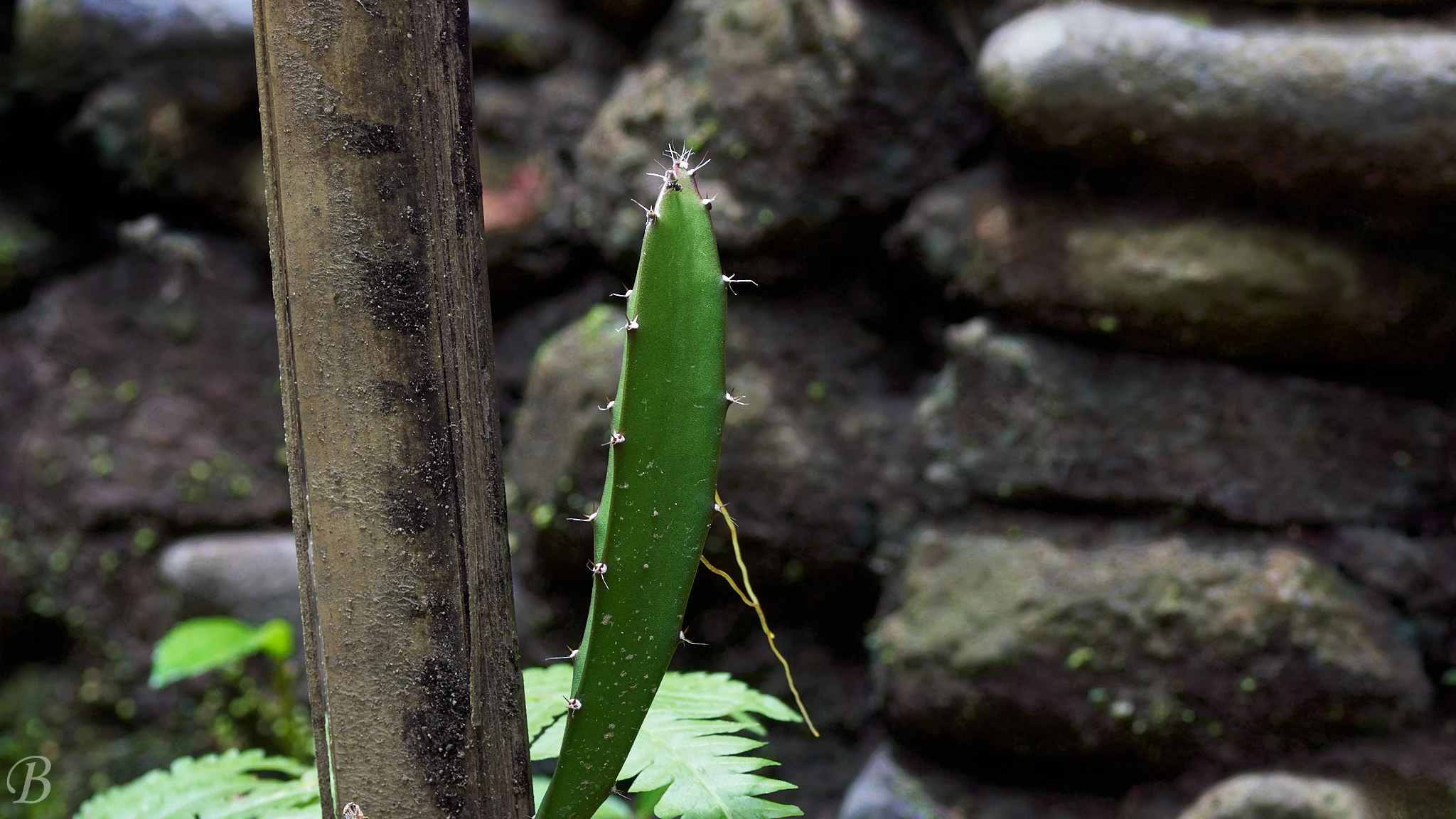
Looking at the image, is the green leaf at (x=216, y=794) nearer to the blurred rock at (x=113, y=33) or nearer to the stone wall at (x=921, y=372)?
the stone wall at (x=921, y=372)

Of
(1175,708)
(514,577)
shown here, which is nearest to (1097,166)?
(1175,708)

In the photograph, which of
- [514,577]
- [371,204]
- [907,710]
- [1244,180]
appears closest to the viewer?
[371,204]

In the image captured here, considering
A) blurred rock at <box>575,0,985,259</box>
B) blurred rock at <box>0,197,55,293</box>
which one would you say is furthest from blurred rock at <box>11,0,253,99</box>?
blurred rock at <box>575,0,985,259</box>

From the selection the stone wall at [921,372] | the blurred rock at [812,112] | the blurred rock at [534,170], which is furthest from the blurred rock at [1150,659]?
the blurred rock at [534,170]

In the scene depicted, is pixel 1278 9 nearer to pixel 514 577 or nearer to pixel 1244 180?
pixel 1244 180

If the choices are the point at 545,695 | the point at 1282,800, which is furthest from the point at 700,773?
the point at 1282,800

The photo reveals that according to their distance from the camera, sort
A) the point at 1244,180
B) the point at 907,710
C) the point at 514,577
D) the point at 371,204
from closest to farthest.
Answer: the point at 371,204
the point at 1244,180
the point at 907,710
the point at 514,577

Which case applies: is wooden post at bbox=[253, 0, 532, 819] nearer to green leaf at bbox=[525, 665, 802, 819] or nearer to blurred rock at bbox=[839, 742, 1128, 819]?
green leaf at bbox=[525, 665, 802, 819]

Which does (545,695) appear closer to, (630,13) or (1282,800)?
(1282,800)
